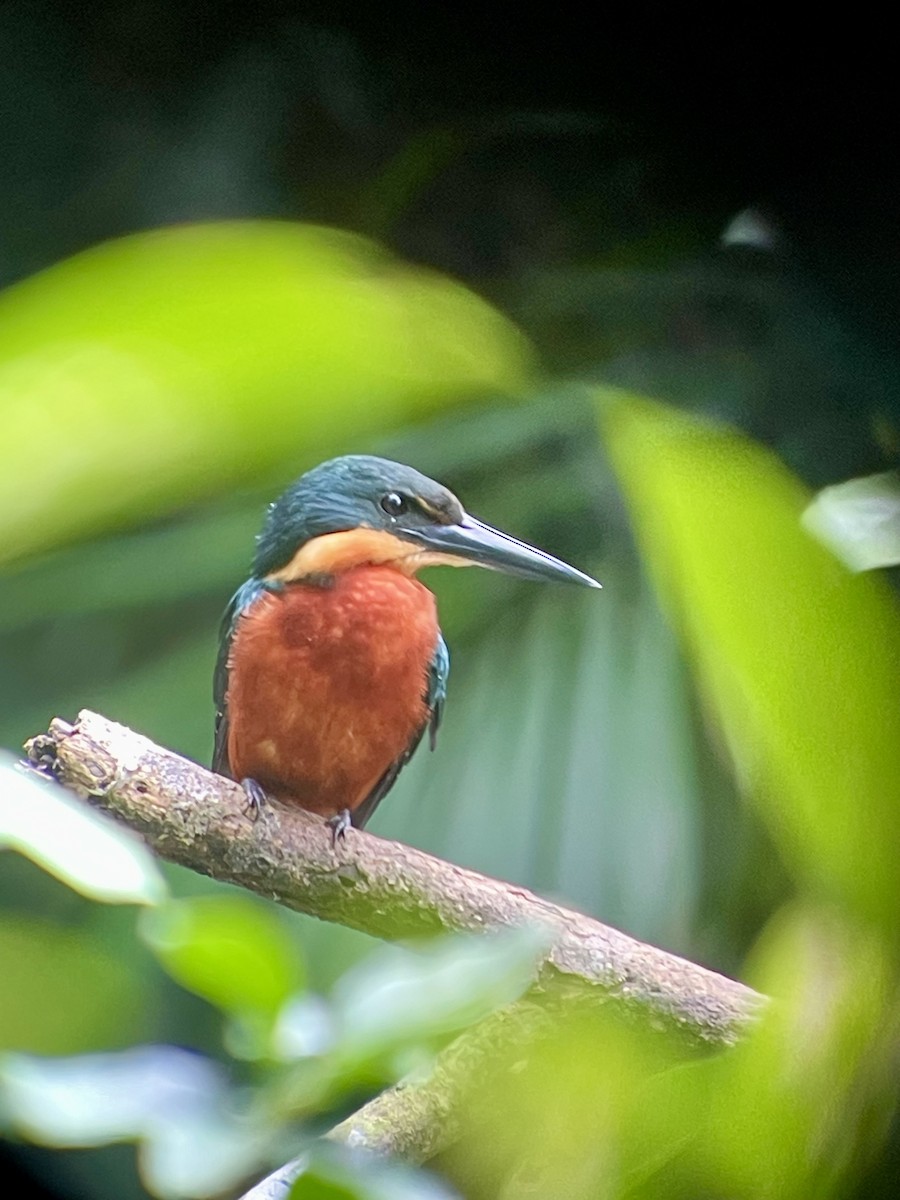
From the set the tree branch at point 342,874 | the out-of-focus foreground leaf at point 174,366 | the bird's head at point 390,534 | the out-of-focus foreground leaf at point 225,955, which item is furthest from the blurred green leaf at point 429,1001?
the bird's head at point 390,534

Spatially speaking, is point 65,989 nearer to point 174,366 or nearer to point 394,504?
point 394,504

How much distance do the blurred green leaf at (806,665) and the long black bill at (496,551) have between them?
0.34 m

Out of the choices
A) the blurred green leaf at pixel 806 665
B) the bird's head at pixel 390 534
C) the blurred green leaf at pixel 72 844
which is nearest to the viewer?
the blurred green leaf at pixel 72 844

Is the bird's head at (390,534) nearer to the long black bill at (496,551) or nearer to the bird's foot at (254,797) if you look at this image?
the long black bill at (496,551)

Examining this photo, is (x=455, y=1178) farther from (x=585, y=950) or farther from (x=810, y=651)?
(x=810, y=651)

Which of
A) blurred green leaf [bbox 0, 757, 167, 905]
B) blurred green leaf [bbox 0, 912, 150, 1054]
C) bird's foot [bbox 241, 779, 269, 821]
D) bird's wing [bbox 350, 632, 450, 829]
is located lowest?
blurred green leaf [bbox 0, 912, 150, 1054]

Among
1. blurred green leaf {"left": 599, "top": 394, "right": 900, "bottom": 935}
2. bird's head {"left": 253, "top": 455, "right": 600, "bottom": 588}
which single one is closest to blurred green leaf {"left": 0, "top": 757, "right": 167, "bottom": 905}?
blurred green leaf {"left": 599, "top": 394, "right": 900, "bottom": 935}

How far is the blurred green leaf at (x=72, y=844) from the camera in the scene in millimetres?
266

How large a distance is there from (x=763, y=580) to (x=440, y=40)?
63 cm

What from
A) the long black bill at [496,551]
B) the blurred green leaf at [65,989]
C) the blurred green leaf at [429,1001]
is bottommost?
the blurred green leaf at [65,989]

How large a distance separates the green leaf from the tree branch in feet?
1.37

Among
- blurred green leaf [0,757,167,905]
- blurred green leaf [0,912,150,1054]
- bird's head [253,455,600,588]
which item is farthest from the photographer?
bird's head [253,455,600,588]

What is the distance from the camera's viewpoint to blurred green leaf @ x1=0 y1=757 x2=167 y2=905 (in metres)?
0.27

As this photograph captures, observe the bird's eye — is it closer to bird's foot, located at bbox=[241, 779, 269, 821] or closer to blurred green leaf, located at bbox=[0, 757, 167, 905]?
bird's foot, located at bbox=[241, 779, 269, 821]
